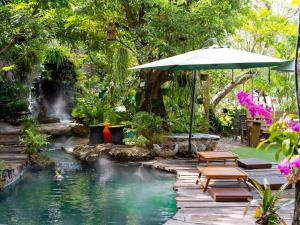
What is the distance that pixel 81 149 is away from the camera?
9.80 metres

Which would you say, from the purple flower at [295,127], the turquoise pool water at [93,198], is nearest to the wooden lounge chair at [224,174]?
the turquoise pool water at [93,198]

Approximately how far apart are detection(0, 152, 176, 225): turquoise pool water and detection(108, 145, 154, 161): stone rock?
1.19 ft

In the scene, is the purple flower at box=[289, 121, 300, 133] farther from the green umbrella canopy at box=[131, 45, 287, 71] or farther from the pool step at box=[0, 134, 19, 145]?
the pool step at box=[0, 134, 19, 145]

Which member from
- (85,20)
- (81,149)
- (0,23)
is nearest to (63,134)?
(81,149)

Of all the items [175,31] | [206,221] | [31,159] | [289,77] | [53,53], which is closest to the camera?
[206,221]

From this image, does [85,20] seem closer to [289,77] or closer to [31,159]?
[31,159]

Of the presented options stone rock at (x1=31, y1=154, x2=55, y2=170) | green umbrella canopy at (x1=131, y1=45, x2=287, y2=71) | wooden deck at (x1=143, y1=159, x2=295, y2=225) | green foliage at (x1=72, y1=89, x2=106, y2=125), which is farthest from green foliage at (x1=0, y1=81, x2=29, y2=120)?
wooden deck at (x1=143, y1=159, x2=295, y2=225)

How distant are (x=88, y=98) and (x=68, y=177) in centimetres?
590

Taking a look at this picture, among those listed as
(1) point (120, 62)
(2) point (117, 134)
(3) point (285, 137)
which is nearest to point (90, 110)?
(1) point (120, 62)

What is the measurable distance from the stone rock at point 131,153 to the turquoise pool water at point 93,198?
36 centimetres

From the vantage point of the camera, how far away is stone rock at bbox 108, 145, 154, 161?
29.0 feet

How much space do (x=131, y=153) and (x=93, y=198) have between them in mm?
2569

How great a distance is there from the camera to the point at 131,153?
351 inches

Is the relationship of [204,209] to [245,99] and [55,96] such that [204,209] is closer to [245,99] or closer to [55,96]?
[245,99]
